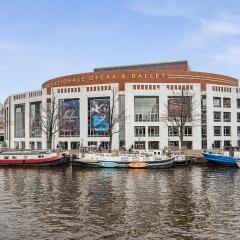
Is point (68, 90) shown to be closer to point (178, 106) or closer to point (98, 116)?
point (98, 116)

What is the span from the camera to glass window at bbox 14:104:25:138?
468 ft

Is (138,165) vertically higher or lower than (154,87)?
lower

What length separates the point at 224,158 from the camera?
278 ft

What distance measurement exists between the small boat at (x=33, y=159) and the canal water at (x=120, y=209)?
26122mm

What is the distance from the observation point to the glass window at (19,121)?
468 ft

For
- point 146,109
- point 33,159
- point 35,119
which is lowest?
point 33,159

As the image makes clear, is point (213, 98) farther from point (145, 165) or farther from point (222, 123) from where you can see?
point (145, 165)

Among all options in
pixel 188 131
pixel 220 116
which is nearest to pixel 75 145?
pixel 188 131

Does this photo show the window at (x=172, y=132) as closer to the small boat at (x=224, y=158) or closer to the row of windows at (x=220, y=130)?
the row of windows at (x=220, y=130)

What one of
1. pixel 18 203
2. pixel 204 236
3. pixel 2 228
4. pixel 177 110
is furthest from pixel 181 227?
pixel 177 110

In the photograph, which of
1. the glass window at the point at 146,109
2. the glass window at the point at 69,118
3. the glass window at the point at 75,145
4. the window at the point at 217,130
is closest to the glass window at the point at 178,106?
the glass window at the point at 146,109

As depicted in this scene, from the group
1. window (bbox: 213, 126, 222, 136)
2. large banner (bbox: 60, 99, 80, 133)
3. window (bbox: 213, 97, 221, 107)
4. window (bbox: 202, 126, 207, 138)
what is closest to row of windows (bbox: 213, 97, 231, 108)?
window (bbox: 213, 97, 221, 107)

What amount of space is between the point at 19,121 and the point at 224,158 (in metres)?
81.6

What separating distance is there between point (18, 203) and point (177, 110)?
278 feet
